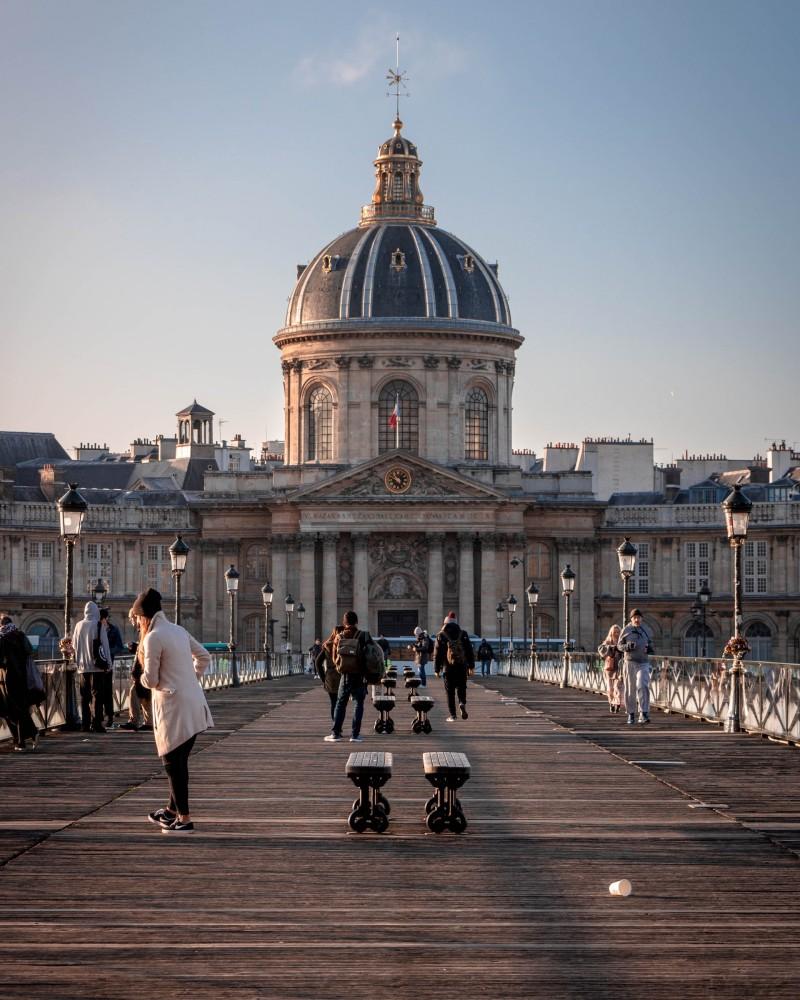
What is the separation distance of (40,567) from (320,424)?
17.0m

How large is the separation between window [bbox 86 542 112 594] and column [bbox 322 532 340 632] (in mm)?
12424

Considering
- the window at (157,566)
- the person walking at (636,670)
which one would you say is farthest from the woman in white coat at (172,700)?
the window at (157,566)

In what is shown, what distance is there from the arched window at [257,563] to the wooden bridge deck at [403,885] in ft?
272

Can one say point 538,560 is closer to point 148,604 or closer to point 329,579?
point 329,579

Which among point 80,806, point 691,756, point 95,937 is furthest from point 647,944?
point 691,756

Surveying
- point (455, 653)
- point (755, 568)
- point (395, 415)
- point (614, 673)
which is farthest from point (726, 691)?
point (755, 568)

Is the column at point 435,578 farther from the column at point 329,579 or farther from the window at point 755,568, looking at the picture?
the window at point 755,568

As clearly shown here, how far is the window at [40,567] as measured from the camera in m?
106

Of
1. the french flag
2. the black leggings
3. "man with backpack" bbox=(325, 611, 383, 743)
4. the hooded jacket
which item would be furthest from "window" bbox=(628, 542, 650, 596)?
the black leggings

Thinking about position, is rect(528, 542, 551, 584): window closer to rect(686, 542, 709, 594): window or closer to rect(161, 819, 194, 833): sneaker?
rect(686, 542, 709, 594): window

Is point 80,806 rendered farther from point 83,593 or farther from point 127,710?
point 83,593

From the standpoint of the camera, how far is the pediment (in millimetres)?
102875

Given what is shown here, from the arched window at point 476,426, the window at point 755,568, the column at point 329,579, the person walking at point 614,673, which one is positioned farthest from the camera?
the arched window at point 476,426

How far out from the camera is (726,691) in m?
32.9
